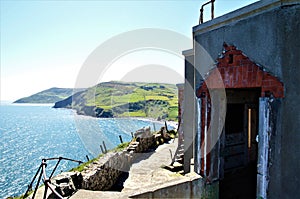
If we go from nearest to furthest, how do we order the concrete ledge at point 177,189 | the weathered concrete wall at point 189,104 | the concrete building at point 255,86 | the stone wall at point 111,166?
the concrete building at point 255,86 < the concrete ledge at point 177,189 < the weathered concrete wall at point 189,104 < the stone wall at point 111,166

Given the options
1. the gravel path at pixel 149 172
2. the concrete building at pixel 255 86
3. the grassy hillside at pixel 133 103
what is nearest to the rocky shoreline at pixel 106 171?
the gravel path at pixel 149 172

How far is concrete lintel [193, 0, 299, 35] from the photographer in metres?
2.76

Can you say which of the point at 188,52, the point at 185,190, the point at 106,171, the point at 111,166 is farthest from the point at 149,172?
the point at 185,190

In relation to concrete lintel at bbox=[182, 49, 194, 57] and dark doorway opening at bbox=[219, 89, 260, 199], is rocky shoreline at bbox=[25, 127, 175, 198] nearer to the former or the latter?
dark doorway opening at bbox=[219, 89, 260, 199]

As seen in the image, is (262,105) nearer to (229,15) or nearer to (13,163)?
(229,15)

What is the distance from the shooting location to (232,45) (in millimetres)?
3404

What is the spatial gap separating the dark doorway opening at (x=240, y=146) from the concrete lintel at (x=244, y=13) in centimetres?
142

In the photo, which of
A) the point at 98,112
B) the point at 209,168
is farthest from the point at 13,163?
the point at 98,112

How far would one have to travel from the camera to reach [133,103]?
267ft

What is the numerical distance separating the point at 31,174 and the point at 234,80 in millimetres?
28418

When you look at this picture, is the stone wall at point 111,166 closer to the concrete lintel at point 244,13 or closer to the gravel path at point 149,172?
the gravel path at point 149,172

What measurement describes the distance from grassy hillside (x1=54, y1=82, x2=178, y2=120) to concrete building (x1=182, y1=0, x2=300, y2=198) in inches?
2691

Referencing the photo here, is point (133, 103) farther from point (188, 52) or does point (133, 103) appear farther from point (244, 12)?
point (244, 12)

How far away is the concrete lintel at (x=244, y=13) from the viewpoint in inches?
109
